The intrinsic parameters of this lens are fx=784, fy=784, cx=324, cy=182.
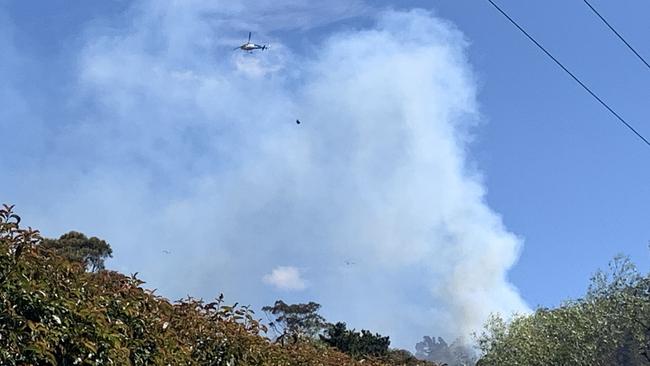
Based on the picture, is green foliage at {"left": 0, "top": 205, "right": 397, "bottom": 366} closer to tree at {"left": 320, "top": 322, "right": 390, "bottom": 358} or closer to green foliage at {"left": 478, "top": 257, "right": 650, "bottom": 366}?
tree at {"left": 320, "top": 322, "right": 390, "bottom": 358}

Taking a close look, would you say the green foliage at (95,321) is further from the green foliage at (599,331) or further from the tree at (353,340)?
the green foliage at (599,331)

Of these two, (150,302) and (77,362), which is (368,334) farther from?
(77,362)

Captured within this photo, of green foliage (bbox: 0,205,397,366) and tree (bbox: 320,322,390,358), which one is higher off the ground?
tree (bbox: 320,322,390,358)

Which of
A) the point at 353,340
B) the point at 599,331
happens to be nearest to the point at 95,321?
the point at 353,340

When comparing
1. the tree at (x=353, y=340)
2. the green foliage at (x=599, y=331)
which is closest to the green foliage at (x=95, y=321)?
the tree at (x=353, y=340)

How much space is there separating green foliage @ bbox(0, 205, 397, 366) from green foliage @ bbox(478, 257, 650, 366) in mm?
26609

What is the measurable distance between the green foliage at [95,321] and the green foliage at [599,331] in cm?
2661

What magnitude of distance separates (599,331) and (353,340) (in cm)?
1745

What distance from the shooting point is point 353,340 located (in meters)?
16.2

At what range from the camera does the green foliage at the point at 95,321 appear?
3759 millimetres

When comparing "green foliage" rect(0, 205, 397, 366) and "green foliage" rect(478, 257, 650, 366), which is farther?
"green foliage" rect(478, 257, 650, 366)

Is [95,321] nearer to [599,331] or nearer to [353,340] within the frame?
[353,340]

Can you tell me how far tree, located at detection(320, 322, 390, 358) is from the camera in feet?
51.6

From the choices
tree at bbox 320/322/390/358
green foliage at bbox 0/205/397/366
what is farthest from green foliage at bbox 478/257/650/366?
green foliage at bbox 0/205/397/366
